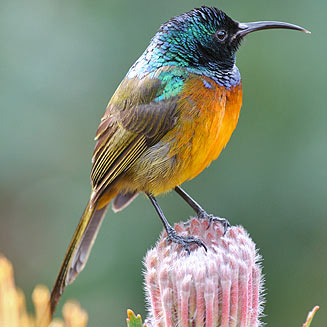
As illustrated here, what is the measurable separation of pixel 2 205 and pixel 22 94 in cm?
89

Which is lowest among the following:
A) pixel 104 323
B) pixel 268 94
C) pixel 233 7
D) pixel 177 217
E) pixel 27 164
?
pixel 104 323

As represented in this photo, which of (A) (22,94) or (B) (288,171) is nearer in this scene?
(B) (288,171)

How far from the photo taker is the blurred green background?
3.95 meters

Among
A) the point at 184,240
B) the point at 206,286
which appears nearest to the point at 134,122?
the point at 184,240

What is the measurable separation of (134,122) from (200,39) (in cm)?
53

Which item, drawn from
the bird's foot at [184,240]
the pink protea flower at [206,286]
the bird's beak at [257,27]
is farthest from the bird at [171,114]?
the pink protea flower at [206,286]

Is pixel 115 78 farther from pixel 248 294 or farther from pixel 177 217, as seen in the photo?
pixel 248 294

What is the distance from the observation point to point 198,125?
Result: 10.0 feet

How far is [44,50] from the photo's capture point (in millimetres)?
4309

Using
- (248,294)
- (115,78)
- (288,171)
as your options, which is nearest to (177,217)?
(288,171)

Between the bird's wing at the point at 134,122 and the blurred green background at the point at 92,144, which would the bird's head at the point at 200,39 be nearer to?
the bird's wing at the point at 134,122

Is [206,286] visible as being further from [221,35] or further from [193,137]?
[221,35]

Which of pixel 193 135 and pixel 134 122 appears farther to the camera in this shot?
pixel 134 122

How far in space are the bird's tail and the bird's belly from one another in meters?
0.38
